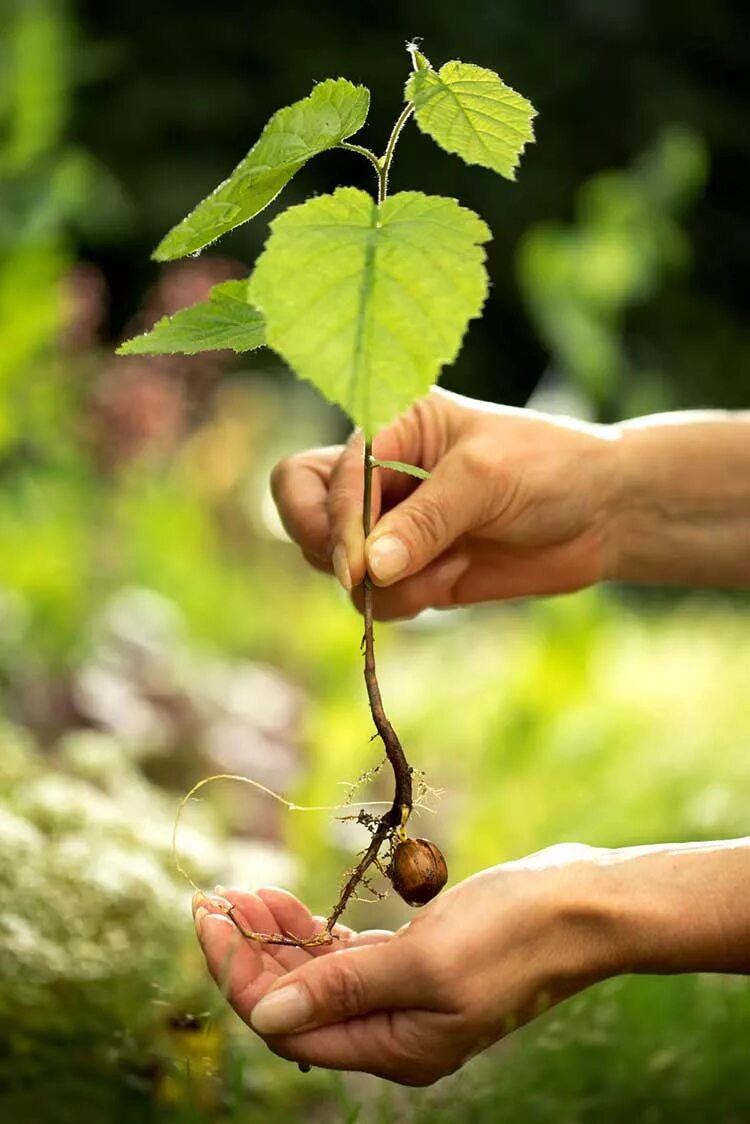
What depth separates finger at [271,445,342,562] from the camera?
1329 millimetres

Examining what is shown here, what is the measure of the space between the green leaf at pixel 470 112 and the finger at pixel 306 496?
422 millimetres

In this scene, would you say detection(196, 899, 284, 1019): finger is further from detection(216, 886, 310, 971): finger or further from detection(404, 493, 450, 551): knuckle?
detection(404, 493, 450, 551): knuckle

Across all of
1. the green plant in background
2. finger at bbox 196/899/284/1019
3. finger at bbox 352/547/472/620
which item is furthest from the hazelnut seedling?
the green plant in background

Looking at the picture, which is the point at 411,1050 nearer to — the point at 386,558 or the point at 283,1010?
the point at 283,1010

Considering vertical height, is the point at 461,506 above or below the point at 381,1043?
above

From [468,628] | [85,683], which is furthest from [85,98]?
[85,683]

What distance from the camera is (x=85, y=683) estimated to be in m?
2.68

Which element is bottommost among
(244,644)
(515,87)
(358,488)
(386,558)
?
(386,558)

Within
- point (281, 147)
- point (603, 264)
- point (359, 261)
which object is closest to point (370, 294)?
point (359, 261)

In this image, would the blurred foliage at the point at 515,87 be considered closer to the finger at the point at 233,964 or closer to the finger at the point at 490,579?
the finger at the point at 490,579

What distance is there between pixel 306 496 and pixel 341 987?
51cm

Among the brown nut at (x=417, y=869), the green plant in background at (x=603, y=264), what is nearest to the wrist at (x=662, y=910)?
the brown nut at (x=417, y=869)

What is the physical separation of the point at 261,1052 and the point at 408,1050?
678mm

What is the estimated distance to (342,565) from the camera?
1.15m
